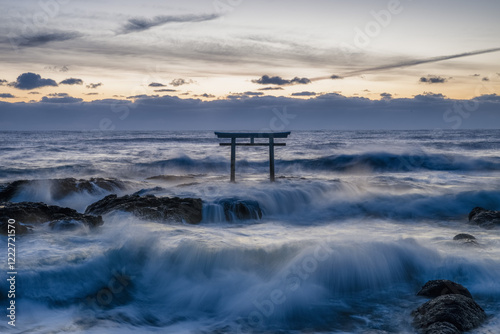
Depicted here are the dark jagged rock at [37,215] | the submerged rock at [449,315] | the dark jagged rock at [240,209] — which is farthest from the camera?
the dark jagged rock at [240,209]

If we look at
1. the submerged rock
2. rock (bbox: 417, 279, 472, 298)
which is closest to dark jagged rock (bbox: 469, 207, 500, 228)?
rock (bbox: 417, 279, 472, 298)

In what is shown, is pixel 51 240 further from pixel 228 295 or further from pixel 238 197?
pixel 238 197

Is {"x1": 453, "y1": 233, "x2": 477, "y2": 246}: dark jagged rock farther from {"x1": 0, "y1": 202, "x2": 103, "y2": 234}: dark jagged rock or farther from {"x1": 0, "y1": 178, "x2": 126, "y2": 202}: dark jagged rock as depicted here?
{"x1": 0, "y1": 178, "x2": 126, "y2": 202}: dark jagged rock

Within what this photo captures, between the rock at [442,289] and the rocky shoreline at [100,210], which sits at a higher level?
the rocky shoreline at [100,210]

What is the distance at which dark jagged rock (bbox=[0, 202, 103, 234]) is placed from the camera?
962 centimetres

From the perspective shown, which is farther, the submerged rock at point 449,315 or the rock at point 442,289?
the rock at point 442,289

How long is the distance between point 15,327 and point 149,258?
9.34 ft

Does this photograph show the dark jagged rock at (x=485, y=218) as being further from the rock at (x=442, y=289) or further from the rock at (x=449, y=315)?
the rock at (x=449, y=315)

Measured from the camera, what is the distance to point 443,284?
6754 millimetres

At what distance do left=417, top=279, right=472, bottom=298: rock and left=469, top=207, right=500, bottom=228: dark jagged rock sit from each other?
539 centimetres

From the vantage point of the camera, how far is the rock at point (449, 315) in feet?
18.0

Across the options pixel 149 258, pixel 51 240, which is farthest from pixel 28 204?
pixel 149 258

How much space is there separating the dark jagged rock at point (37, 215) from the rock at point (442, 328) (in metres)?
7.59

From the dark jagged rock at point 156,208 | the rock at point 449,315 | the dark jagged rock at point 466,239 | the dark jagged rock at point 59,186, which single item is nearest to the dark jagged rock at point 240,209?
the dark jagged rock at point 156,208
